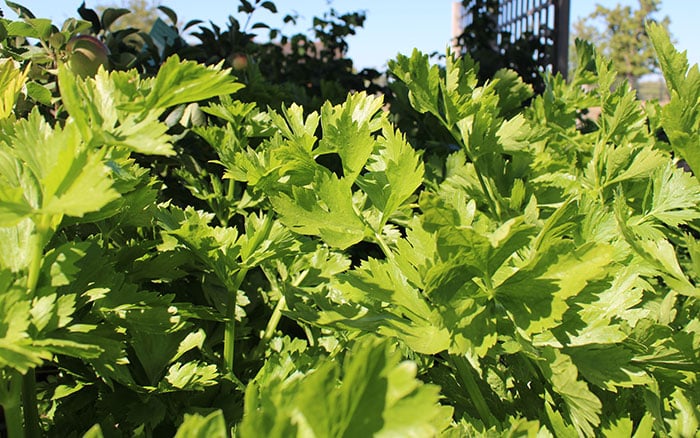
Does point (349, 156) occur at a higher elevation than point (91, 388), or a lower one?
higher

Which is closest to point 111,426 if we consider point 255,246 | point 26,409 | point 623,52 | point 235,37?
point 26,409

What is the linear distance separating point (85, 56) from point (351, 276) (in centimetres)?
60

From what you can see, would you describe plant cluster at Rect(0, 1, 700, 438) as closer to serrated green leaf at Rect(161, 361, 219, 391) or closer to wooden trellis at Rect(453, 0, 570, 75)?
serrated green leaf at Rect(161, 361, 219, 391)

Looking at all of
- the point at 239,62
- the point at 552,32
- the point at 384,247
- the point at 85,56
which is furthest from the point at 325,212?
the point at 552,32

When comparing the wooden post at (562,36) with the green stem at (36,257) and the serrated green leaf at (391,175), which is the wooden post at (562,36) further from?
the green stem at (36,257)

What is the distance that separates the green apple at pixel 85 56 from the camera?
2.74 ft

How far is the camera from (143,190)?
0.58 metres

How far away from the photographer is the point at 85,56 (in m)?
0.85

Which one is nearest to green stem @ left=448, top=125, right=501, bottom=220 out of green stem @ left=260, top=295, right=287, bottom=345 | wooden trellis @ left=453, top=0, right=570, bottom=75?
green stem @ left=260, top=295, right=287, bottom=345

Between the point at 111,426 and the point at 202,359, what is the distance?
5.8 inches

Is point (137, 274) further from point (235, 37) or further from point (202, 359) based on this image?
point (235, 37)

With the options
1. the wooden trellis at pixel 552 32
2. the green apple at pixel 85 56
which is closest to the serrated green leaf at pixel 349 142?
the green apple at pixel 85 56

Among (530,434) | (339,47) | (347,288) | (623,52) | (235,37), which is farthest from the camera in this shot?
(623,52)

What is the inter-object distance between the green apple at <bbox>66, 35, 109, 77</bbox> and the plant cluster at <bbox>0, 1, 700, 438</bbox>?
0.21 feet
